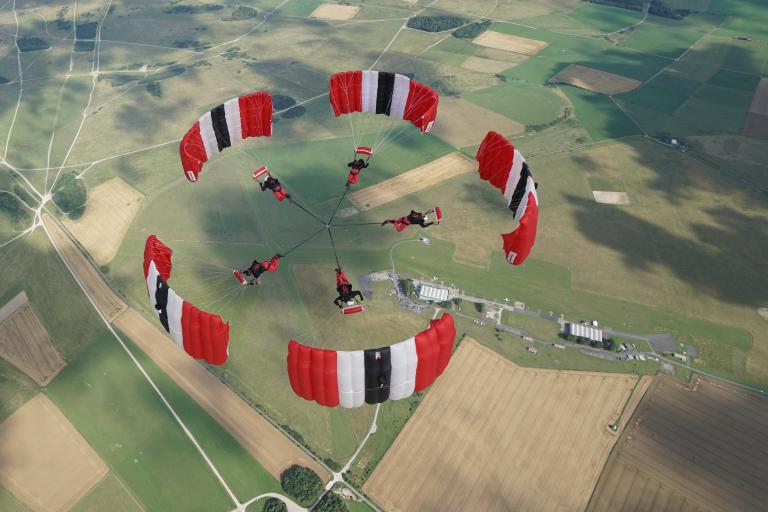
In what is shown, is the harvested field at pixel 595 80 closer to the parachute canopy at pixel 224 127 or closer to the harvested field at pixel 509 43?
the harvested field at pixel 509 43

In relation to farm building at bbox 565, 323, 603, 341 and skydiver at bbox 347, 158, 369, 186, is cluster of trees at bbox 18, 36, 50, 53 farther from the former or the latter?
farm building at bbox 565, 323, 603, 341

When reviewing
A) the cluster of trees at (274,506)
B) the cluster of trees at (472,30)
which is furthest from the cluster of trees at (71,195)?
the cluster of trees at (472,30)

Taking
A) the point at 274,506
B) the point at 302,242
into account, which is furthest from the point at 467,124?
the point at 274,506

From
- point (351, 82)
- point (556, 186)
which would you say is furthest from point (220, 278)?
point (556, 186)

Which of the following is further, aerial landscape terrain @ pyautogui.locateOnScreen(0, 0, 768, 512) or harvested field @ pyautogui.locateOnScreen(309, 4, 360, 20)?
harvested field @ pyautogui.locateOnScreen(309, 4, 360, 20)

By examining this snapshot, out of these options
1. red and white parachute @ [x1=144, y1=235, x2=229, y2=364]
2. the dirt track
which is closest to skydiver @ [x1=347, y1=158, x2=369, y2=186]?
red and white parachute @ [x1=144, y1=235, x2=229, y2=364]
